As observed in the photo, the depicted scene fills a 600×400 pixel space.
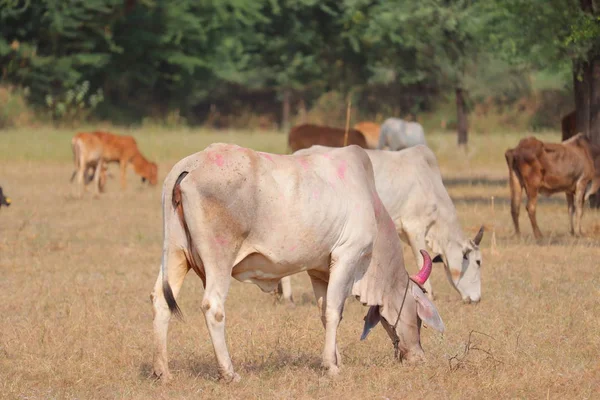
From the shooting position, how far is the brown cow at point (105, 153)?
75.4 feet

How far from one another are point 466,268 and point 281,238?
4.34 metres

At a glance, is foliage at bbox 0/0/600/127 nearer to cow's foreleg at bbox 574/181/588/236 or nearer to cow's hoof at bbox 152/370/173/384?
cow's foreleg at bbox 574/181/588/236

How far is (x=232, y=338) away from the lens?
886 cm

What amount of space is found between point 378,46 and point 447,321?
3637cm

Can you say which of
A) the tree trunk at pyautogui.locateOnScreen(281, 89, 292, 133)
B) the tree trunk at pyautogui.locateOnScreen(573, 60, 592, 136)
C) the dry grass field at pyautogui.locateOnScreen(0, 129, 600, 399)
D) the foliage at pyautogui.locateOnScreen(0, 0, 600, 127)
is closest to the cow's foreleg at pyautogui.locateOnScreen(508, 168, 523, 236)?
the dry grass field at pyautogui.locateOnScreen(0, 129, 600, 399)

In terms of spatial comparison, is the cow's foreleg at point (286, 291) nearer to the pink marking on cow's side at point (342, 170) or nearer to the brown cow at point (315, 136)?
the pink marking on cow's side at point (342, 170)

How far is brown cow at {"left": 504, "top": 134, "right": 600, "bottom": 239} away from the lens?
15.6 m

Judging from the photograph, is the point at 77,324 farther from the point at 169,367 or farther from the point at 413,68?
the point at 413,68

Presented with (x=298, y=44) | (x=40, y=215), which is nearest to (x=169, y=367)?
(x=40, y=215)

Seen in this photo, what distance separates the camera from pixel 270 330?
9180 millimetres

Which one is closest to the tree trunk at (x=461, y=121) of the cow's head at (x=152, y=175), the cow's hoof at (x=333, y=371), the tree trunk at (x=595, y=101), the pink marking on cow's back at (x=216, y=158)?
the cow's head at (x=152, y=175)

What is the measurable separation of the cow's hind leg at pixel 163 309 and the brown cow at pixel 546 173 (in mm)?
9082

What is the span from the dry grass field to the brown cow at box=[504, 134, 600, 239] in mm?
447

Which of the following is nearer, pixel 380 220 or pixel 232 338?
pixel 380 220
